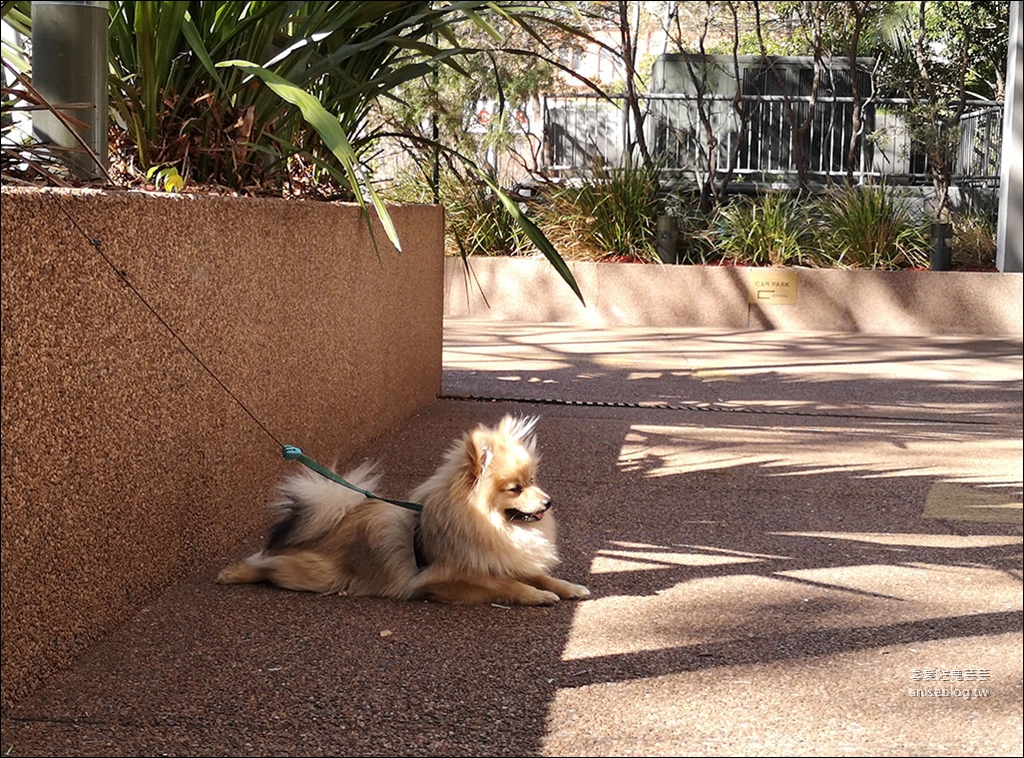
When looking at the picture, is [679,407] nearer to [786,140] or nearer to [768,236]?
[768,236]

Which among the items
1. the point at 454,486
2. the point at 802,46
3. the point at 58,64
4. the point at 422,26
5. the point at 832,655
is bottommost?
the point at 832,655

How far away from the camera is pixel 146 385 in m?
3.62

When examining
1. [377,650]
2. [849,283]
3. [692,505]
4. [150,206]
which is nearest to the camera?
[377,650]

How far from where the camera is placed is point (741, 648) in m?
3.47

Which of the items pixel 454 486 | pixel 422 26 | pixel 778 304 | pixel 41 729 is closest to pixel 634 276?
pixel 778 304

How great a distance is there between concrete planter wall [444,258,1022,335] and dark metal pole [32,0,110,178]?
321 inches

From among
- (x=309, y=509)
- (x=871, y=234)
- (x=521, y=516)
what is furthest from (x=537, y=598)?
(x=871, y=234)

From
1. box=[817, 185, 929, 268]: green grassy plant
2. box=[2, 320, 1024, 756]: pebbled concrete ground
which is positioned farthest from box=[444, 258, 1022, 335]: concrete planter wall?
box=[2, 320, 1024, 756]: pebbled concrete ground

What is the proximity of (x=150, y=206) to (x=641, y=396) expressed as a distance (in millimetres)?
4818

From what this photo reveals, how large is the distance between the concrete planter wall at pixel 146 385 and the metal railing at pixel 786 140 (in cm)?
1133

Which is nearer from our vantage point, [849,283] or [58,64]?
[58,64]

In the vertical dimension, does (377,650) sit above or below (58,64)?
below

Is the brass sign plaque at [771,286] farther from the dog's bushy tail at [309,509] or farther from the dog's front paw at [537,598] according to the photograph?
the dog's front paw at [537,598]

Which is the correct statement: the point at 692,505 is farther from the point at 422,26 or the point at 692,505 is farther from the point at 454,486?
the point at 422,26
